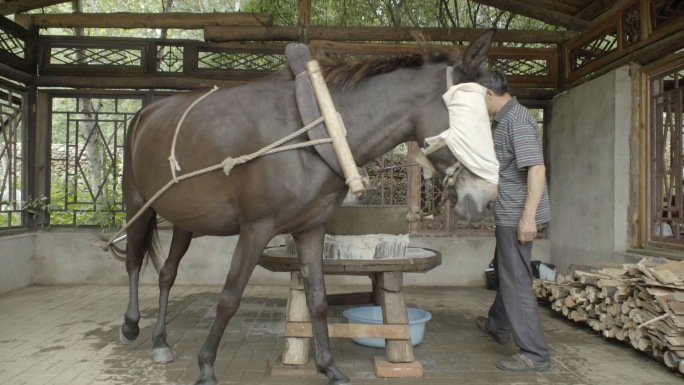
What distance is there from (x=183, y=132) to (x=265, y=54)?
12.9 feet

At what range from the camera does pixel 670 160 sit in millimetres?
4832

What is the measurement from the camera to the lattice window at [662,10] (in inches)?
185

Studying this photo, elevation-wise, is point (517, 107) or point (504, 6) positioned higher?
point (504, 6)

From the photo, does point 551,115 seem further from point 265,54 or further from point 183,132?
point 183,132

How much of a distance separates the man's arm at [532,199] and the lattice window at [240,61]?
413cm

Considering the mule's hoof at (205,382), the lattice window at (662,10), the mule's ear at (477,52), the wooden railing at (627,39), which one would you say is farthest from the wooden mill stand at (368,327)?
the lattice window at (662,10)

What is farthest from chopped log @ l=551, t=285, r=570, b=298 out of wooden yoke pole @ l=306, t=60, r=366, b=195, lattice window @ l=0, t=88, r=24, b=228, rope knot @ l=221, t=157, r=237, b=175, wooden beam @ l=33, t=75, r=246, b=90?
lattice window @ l=0, t=88, r=24, b=228

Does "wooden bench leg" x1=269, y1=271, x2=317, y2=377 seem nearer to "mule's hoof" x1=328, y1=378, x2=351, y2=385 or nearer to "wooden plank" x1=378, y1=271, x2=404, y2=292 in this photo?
"mule's hoof" x1=328, y1=378, x2=351, y2=385

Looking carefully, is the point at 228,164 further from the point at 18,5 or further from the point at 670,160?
the point at 18,5

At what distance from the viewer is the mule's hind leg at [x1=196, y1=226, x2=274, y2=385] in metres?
2.63

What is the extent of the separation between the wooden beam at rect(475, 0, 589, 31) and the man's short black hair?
11.9ft

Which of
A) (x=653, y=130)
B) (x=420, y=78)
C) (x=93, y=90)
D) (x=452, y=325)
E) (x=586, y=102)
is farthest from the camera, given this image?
(x=93, y=90)

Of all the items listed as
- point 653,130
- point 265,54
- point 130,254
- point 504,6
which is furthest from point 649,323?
point 265,54

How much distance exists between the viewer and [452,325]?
15.0 ft
